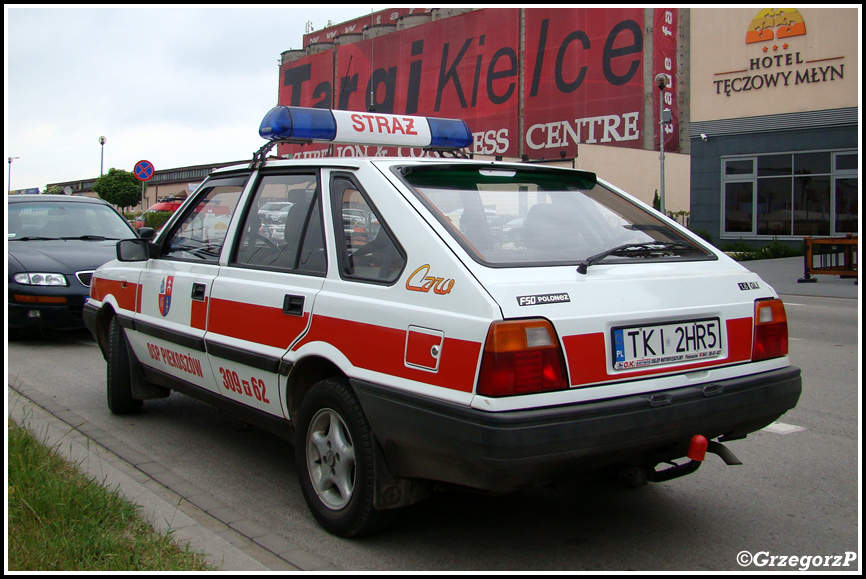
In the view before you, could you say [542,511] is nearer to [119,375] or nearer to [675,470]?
[675,470]

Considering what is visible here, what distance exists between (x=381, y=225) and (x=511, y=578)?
1.53 meters

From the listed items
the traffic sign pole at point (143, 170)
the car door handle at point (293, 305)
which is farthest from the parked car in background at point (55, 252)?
the traffic sign pole at point (143, 170)

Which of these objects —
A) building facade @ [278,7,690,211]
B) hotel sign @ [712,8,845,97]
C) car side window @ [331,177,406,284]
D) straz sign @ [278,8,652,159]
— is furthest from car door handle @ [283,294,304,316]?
straz sign @ [278,8,652,159]

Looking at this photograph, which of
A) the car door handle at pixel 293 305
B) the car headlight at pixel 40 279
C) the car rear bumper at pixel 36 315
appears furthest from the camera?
the car headlight at pixel 40 279

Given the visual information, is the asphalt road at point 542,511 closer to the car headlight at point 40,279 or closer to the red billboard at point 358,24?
the car headlight at point 40,279

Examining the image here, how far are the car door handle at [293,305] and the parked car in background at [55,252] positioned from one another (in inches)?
225

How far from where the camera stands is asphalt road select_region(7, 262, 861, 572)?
130 inches

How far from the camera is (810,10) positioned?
992 inches

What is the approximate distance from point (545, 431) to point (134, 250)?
3384mm

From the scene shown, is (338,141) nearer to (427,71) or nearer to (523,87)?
(523,87)

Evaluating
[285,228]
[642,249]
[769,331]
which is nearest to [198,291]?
[285,228]

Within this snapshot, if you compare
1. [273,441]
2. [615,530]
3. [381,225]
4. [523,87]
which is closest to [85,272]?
[273,441]

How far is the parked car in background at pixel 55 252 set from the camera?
865cm

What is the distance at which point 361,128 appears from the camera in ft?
16.3
